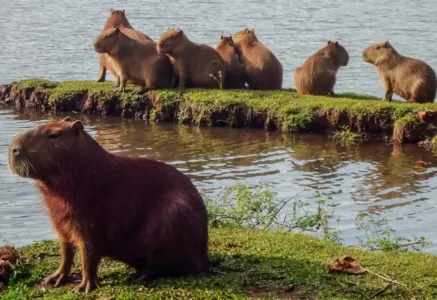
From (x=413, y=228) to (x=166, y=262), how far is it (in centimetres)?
384

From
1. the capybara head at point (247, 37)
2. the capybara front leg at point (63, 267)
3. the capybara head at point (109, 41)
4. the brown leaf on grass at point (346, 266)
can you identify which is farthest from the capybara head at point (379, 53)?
the capybara front leg at point (63, 267)

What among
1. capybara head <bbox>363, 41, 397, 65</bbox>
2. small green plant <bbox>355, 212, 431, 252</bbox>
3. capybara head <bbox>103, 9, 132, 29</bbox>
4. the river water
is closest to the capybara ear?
small green plant <bbox>355, 212, 431, 252</bbox>

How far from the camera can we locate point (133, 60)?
14.2 meters

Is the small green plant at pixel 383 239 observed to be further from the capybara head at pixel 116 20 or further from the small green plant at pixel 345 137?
the capybara head at pixel 116 20

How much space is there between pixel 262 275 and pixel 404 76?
27.4 ft

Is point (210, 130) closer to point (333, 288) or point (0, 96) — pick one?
point (0, 96)

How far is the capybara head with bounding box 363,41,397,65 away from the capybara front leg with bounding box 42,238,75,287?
9.09 m

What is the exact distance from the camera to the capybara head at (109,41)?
46.4 feet

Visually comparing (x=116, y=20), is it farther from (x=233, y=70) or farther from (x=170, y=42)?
(x=233, y=70)

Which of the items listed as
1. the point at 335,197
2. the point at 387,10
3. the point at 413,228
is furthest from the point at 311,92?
the point at 387,10

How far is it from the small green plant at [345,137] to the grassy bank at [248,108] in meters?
0.01

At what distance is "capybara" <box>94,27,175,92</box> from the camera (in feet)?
46.4

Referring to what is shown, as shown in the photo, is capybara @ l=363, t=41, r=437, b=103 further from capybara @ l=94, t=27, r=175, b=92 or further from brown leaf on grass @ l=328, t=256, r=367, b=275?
brown leaf on grass @ l=328, t=256, r=367, b=275

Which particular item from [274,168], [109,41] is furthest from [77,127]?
[109,41]
